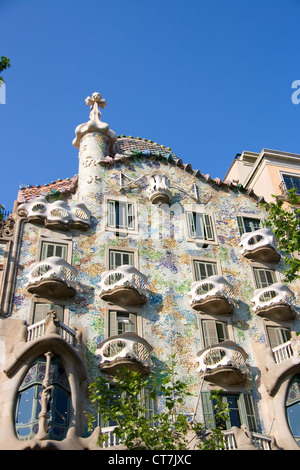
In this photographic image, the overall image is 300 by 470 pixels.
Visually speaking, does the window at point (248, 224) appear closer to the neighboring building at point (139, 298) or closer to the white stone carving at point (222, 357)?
the neighboring building at point (139, 298)

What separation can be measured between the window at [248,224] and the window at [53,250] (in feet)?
28.6

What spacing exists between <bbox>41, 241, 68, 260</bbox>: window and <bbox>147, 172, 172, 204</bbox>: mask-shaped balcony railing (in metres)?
5.28

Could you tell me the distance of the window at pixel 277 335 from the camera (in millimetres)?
→ 23031

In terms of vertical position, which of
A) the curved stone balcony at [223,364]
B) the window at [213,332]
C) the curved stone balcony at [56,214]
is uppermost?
the curved stone balcony at [56,214]

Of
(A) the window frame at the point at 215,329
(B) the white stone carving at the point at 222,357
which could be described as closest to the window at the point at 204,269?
(A) the window frame at the point at 215,329

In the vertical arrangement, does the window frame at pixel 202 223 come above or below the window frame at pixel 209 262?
above

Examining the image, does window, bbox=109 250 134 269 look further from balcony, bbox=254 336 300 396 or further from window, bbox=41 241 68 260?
balcony, bbox=254 336 300 396

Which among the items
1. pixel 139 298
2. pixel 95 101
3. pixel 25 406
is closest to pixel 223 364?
pixel 139 298

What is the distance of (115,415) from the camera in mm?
16141

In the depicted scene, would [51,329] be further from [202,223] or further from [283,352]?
[202,223]

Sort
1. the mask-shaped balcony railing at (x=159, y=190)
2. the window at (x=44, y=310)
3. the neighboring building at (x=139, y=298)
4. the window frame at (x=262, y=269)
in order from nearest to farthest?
the neighboring building at (x=139, y=298)
the window at (x=44, y=310)
the window frame at (x=262, y=269)
the mask-shaped balcony railing at (x=159, y=190)

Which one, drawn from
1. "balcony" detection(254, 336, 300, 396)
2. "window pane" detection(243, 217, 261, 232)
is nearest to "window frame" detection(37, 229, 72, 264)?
"balcony" detection(254, 336, 300, 396)

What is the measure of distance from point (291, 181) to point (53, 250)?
47.8 feet

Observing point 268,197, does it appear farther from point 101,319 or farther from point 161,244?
point 101,319
